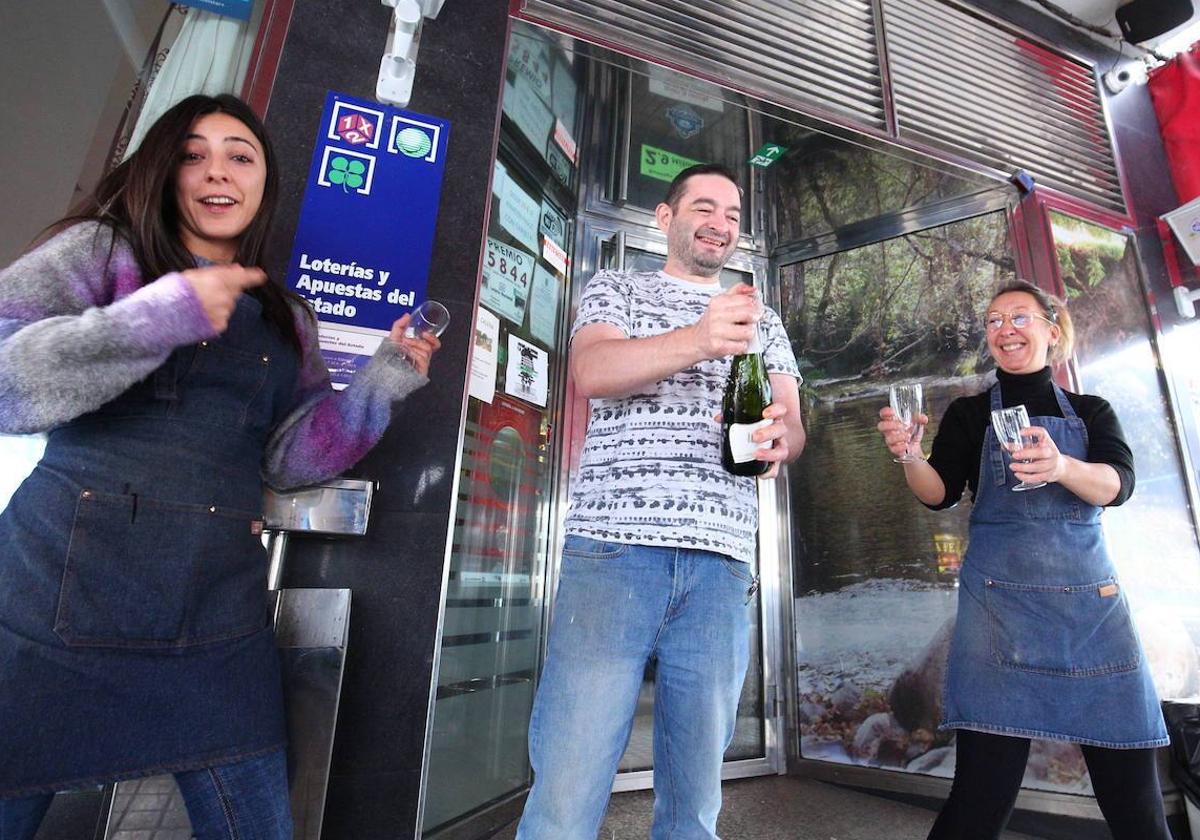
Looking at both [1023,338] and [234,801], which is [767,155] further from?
[234,801]

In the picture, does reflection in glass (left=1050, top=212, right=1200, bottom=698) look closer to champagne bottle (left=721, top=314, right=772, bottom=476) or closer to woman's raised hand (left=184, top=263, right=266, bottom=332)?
champagne bottle (left=721, top=314, right=772, bottom=476)

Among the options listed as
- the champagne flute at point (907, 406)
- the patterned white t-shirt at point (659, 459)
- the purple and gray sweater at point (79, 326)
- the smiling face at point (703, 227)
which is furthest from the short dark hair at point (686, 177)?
the purple and gray sweater at point (79, 326)

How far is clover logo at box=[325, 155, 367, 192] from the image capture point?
1.65 m

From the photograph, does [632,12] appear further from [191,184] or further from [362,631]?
[362,631]

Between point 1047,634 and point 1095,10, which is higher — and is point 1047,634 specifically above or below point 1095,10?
below

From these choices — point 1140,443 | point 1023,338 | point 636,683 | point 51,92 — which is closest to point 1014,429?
point 1023,338

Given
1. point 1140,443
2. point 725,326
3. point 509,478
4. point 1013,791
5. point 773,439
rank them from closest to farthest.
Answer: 1. point 725,326
2. point 773,439
3. point 1013,791
4. point 509,478
5. point 1140,443

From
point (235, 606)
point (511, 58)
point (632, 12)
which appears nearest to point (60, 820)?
point (235, 606)

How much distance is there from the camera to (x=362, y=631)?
1.44 meters

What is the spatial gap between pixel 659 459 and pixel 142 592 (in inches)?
32.0

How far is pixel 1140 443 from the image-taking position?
8.86 ft

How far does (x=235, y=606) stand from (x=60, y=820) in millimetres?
771

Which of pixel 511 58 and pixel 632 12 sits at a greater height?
pixel 511 58

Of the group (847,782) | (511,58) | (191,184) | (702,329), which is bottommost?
(847,782)
